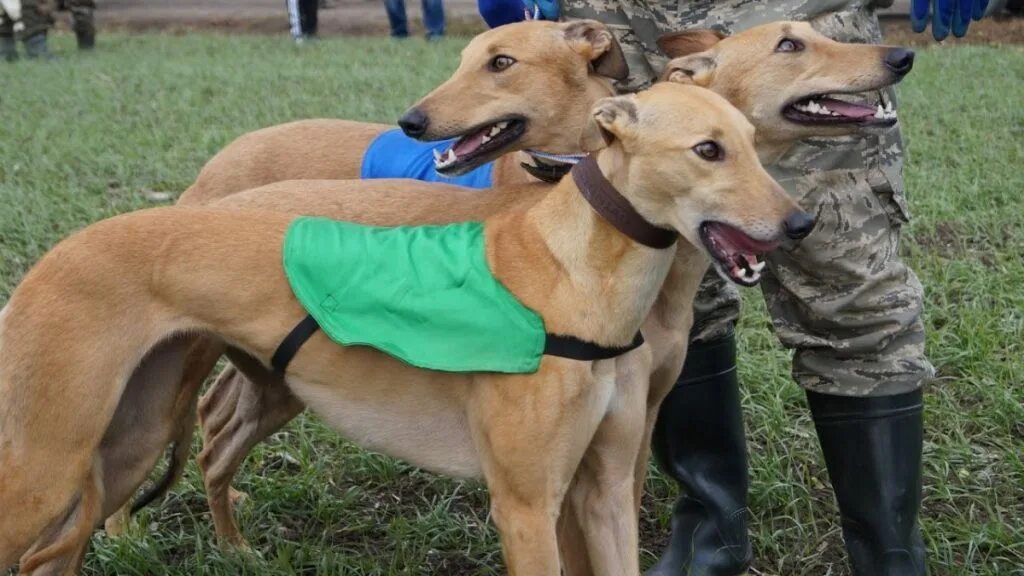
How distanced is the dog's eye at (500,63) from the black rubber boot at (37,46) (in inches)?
504

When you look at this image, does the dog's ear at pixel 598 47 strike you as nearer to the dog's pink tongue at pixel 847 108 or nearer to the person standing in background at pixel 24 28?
the dog's pink tongue at pixel 847 108

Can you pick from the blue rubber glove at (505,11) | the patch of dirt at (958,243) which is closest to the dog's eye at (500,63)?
the blue rubber glove at (505,11)

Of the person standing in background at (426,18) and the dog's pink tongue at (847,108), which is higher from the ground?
the dog's pink tongue at (847,108)

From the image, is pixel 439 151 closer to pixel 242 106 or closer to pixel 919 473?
pixel 919 473

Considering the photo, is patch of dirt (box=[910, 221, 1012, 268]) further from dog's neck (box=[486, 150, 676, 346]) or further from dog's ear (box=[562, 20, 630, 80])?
dog's neck (box=[486, 150, 676, 346])

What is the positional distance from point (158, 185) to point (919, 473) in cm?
541

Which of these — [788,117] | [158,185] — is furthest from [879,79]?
[158,185]

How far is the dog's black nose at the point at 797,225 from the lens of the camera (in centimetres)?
258

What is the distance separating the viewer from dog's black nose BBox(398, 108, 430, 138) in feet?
12.2

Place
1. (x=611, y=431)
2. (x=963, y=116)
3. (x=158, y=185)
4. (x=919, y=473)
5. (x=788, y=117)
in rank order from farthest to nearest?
(x=963, y=116) → (x=158, y=185) → (x=919, y=473) → (x=788, y=117) → (x=611, y=431)

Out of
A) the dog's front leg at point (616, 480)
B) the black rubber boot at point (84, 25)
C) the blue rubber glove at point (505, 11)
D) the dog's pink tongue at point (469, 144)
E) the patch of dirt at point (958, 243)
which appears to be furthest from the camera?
the black rubber boot at point (84, 25)

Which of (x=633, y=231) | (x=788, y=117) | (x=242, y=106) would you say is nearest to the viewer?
(x=633, y=231)

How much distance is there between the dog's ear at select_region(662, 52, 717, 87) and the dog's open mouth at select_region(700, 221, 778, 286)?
72 cm

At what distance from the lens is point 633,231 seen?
2.79 metres
